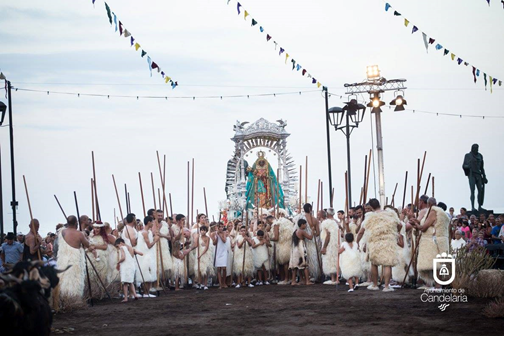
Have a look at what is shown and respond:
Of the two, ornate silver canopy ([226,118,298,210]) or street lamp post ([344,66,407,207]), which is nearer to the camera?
street lamp post ([344,66,407,207])

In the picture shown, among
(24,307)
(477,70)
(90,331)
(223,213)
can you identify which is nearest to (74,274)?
(90,331)

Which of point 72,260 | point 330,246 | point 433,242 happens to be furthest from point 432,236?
point 72,260

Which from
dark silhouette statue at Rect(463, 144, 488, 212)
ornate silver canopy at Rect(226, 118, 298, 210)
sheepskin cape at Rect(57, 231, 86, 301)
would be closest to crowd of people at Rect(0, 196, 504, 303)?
sheepskin cape at Rect(57, 231, 86, 301)

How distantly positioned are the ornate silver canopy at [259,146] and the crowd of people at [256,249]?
1291cm

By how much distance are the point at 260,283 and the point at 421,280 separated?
534cm

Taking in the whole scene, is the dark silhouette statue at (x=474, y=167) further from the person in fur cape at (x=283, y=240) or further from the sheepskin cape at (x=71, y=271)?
the sheepskin cape at (x=71, y=271)

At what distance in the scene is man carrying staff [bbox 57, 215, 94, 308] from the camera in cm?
1594

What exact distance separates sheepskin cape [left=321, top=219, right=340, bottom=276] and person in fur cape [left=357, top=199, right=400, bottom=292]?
3.43 m

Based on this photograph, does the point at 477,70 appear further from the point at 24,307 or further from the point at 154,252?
the point at 24,307

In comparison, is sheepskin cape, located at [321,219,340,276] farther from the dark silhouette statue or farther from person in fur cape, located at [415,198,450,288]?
the dark silhouette statue

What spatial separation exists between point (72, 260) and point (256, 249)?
687 centimetres

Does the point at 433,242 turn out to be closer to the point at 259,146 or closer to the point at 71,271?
the point at 71,271

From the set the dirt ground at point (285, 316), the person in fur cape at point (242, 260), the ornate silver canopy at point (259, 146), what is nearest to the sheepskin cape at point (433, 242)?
the dirt ground at point (285, 316)

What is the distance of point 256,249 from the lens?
21812mm
